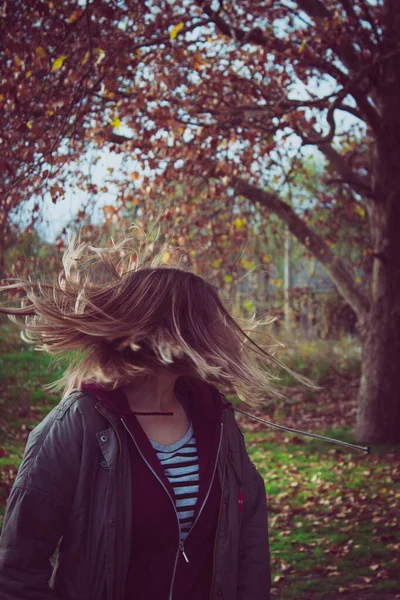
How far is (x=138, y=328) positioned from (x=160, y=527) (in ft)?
2.28

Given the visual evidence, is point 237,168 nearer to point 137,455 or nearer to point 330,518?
point 330,518

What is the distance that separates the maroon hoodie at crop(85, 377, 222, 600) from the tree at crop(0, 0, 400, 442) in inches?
123

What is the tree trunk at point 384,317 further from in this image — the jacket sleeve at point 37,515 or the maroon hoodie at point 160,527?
the jacket sleeve at point 37,515

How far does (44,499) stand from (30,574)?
0.75ft

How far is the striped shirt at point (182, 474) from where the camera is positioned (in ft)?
7.53

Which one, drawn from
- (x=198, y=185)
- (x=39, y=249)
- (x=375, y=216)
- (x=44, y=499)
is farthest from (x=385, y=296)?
(x=44, y=499)

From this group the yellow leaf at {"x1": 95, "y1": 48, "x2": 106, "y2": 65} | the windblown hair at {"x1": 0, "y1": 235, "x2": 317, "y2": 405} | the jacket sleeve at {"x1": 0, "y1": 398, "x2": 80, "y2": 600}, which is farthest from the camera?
the yellow leaf at {"x1": 95, "y1": 48, "x2": 106, "y2": 65}

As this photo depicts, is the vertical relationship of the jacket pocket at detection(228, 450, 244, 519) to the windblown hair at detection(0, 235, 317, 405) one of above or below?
below

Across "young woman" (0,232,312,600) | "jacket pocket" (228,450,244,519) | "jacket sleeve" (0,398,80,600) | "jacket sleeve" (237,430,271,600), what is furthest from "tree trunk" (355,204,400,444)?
"jacket sleeve" (0,398,80,600)

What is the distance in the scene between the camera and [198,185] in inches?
340

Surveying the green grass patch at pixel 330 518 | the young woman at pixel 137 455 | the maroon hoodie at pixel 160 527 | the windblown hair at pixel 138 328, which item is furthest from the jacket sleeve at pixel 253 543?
the green grass patch at pixel 330 518

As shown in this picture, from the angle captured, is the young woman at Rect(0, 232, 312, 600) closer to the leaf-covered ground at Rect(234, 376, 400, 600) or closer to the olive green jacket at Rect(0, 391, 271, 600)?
the olive green jacket at Rect(0, 391, 271, 600)

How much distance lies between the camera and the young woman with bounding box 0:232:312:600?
2.11 m

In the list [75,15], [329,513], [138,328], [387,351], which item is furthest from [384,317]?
[138,328]
